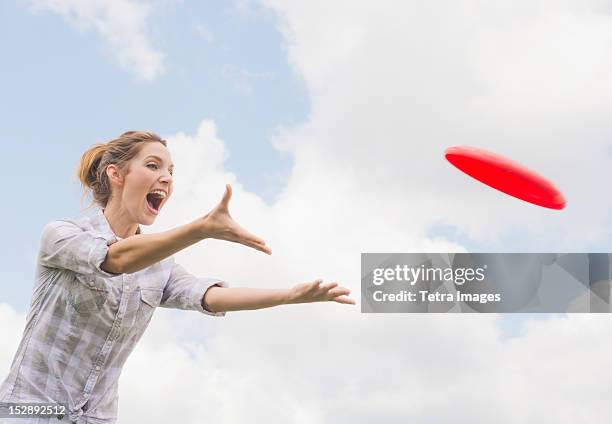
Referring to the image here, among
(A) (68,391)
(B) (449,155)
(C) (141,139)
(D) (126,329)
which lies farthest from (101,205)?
(B) (449,155)

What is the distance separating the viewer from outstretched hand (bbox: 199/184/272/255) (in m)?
5.15

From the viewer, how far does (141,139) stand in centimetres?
702

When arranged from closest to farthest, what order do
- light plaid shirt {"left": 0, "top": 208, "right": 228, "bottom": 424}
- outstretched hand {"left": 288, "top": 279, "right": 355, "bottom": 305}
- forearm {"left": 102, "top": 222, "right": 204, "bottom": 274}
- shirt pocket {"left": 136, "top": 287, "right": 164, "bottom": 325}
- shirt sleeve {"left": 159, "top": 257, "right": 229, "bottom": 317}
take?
forearm {"left": 102, "top": 222, "right": 204, "bottom": 274} → outstretched hand {"left": 288, "top": 279, "right": 355, "bottom": 305} → light plaid shirt {"left": 0, "top": 208, "right": 228, "bottom": 424} → shirt pocket {"left": 136, "top": 287, "right": 164, "bottom": 325} → shirt sleeve {"left": 159, "top": 257, "right": 229, "bottom": 317}

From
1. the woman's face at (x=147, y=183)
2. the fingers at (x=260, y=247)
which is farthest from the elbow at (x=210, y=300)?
the fingers at (x=260, y=247)

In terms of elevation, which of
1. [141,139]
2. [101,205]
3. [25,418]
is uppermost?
[141,139]

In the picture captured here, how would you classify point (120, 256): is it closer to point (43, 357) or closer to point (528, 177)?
point (43, 357)

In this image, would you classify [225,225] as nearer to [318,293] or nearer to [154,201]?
[318,293]

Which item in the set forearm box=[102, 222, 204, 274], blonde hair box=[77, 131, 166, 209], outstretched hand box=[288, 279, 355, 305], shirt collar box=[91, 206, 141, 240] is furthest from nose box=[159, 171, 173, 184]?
outstretched hand box=[288, 279, 355, 305]

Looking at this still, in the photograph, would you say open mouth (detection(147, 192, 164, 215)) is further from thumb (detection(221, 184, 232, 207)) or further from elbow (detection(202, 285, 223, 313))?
thumb (detection(221, 184, 232, 207))

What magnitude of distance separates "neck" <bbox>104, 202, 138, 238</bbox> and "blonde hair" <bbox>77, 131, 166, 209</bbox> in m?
0.18

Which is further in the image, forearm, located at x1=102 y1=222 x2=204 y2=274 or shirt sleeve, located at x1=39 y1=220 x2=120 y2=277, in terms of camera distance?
shirt sleeve, located at x1=39 y1=220 x2=120 y2=277

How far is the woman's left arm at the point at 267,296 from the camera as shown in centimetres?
595

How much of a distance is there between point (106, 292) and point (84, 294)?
0.56 ft

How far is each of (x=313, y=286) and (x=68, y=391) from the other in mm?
2094
